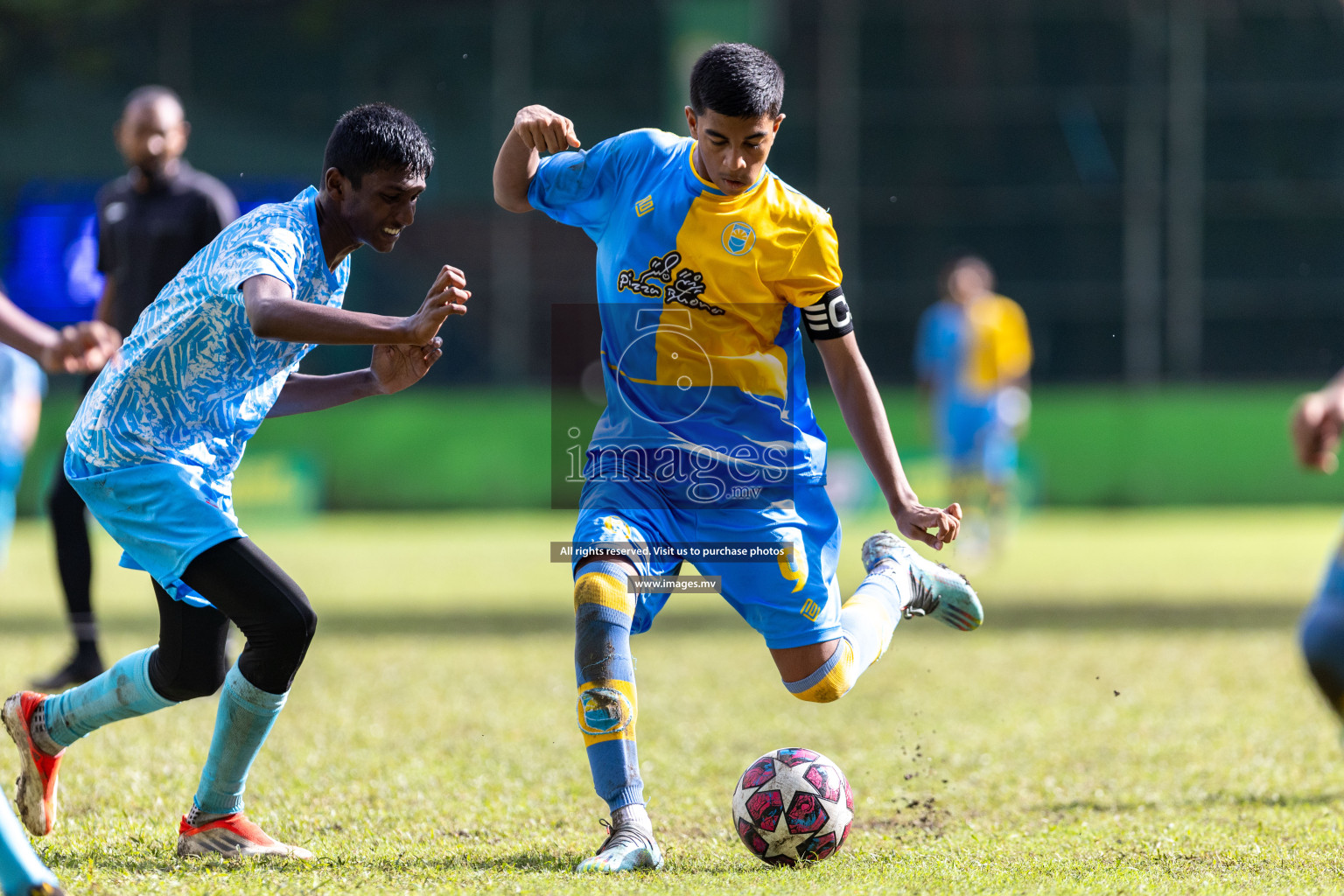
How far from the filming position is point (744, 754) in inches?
226

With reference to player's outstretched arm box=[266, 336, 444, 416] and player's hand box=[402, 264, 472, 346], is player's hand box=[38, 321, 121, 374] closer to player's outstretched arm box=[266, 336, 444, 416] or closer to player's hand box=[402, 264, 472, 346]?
player's hand box=[402, 264, 472, 346]

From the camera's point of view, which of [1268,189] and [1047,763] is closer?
[1047,763]

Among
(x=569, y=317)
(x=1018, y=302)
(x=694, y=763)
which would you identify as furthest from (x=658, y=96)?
(x=694, y=763)

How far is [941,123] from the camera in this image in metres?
22.5

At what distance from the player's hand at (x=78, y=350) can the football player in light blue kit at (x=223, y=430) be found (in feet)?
1.26

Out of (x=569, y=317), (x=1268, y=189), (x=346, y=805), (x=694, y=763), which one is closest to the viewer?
(x=346, y=805)

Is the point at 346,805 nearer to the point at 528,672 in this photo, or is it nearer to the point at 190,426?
the point at 190,426

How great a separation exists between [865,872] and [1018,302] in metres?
19.3

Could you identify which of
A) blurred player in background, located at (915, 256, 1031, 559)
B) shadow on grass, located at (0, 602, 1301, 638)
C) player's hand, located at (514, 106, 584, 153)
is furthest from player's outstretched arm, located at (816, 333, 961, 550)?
blurred player in background, located at (915, 256, 1031, 559)

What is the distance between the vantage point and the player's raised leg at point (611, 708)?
3.90 m

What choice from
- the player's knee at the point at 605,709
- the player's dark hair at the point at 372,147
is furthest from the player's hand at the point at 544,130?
the player's knee at the point at 605,709

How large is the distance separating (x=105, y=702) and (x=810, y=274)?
2185mm

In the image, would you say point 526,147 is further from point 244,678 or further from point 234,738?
point 234,738

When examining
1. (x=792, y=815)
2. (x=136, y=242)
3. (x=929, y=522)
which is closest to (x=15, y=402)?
(x=136, y=242)
